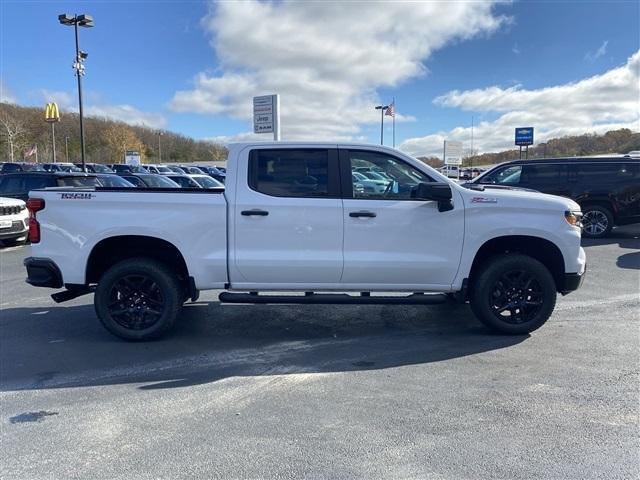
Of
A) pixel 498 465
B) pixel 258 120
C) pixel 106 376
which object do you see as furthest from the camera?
pixel 258 120

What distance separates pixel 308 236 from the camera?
15.1 ft

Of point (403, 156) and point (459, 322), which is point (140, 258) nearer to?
point (403, 156)

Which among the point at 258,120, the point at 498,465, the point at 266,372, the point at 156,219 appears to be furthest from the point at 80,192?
the point at 258,120

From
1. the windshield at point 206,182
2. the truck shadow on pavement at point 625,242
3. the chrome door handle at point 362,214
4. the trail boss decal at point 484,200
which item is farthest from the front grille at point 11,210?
the truck shadow on pavement at point 625,242

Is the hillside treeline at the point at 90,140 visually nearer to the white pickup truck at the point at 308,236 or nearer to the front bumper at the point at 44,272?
the front bumper at the point at 44,272

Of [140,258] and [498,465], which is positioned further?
[140,258]

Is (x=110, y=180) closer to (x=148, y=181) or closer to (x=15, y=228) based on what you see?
(x=148, y=181)

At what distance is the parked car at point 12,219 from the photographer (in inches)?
407

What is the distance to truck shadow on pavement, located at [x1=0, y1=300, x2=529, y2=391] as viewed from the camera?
13.6 ft

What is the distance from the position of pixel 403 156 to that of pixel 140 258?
295cm

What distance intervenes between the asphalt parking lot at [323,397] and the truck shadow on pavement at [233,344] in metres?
0.02

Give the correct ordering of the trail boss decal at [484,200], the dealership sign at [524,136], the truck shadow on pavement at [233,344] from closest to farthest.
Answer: the truck shadow on pavement at [233,344], the trail boss decal at [484,200], the dealership sign at [524,136]

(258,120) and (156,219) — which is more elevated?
(258,120)

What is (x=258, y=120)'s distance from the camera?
18.0m
